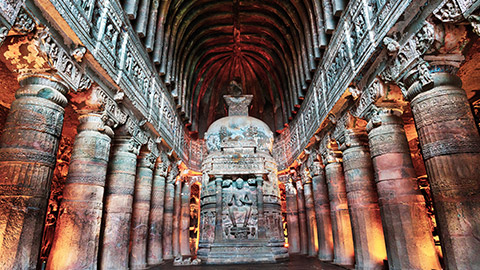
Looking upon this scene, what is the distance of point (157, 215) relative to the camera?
10.9 m

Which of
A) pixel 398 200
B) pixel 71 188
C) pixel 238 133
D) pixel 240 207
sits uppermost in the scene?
pixel 238 133

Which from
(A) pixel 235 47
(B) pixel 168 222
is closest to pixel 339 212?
(B) pixel 168 222

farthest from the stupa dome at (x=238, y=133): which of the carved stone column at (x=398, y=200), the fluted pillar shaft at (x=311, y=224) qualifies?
the carved stone column at (x=398, y=200)

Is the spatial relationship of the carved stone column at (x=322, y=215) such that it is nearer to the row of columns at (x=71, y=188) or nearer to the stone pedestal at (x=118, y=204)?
the row of columns at (x=71, y=188)

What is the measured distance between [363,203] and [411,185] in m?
1.98

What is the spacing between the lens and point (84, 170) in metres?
6.27

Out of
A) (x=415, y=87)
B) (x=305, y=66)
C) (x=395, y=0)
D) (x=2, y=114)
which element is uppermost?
(x=305, y=66)

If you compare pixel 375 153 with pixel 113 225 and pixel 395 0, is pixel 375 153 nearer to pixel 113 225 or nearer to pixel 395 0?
pixel 395 0

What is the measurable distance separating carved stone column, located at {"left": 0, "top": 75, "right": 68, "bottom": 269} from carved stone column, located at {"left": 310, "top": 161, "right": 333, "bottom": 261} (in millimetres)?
9306

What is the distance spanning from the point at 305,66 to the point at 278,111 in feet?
22.4

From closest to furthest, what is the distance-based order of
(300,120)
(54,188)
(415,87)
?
(415,87) < (54,188) < (300,120)

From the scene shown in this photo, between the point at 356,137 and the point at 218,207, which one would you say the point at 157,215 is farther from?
the point at 356,137

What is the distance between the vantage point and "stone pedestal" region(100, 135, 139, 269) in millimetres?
7262

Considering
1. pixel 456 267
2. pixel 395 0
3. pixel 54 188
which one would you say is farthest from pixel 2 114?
pixel 456 267
